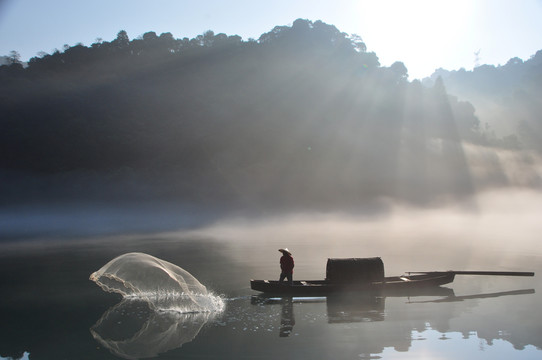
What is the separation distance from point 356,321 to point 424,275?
29.7 feet

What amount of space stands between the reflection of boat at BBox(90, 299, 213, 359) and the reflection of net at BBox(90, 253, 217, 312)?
0.91 metres

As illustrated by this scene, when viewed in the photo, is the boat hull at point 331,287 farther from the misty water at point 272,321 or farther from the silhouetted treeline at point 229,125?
the silhouetted treeline at point 229,125

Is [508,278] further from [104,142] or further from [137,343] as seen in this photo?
[104,142]

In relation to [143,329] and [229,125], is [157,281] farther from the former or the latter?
[229,125]

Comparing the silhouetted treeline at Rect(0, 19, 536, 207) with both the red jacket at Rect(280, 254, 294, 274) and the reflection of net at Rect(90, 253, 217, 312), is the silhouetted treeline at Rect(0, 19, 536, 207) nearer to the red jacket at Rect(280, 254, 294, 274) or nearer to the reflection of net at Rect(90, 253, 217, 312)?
the red jacket at Rect(280, 254, 294, 274)

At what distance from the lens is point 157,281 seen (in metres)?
21.9

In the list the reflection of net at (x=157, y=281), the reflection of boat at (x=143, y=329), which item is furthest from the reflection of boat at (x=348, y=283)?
the reflection of boat at (x=143, y=329)

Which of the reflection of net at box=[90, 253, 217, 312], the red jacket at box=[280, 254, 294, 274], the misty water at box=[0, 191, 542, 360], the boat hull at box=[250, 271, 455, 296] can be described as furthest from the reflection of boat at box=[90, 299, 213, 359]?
the red jacket at box=[280, 254, 294, 274]

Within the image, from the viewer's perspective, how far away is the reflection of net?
21.6m

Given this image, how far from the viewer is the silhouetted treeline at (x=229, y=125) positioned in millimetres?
132625

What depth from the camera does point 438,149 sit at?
170 m

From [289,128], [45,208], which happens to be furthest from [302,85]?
[45,208]

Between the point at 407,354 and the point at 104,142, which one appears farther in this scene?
the point at 104,142

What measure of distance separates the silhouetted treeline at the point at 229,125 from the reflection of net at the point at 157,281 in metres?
115
